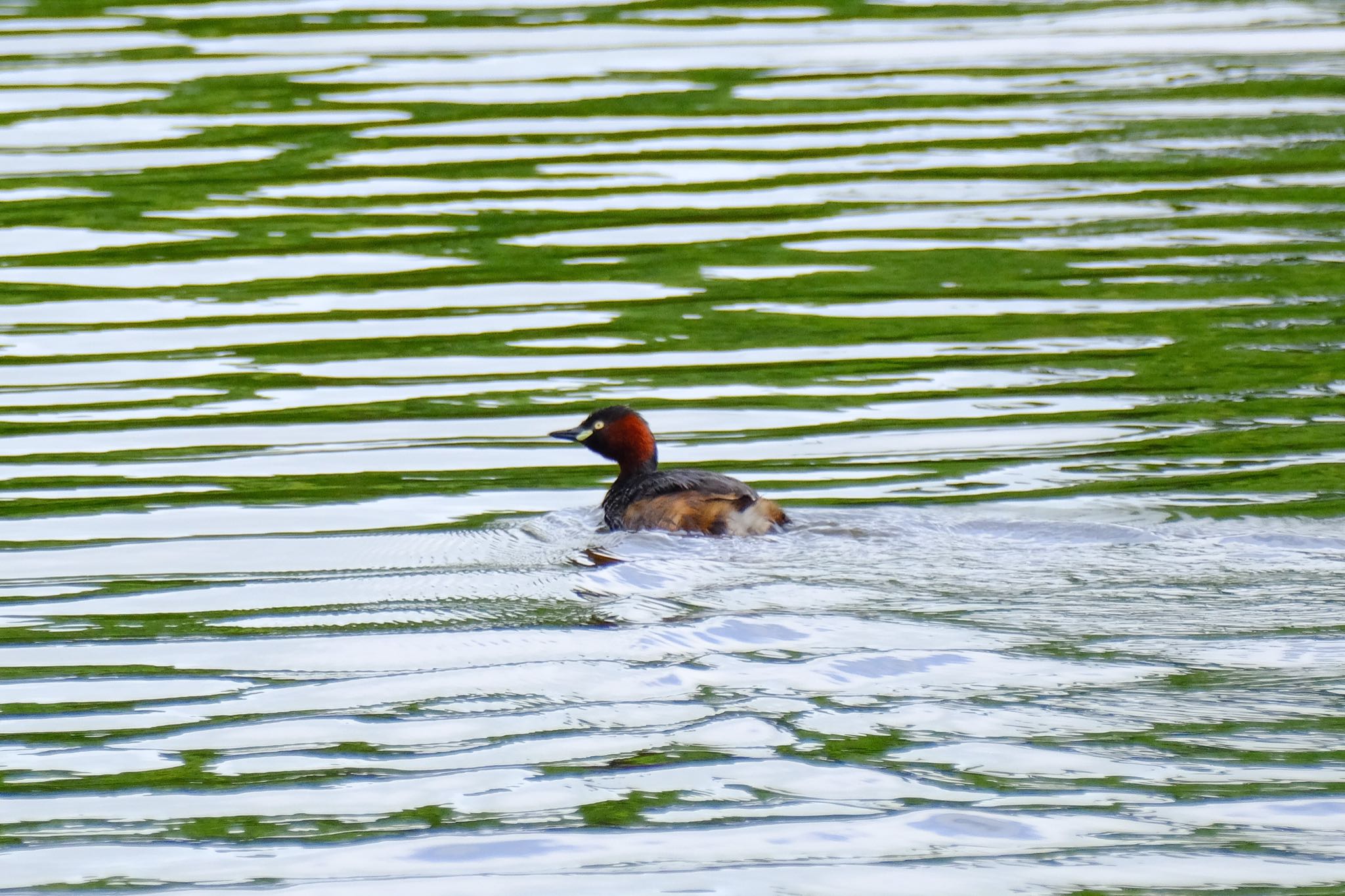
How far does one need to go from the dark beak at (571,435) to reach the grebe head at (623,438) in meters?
0.02

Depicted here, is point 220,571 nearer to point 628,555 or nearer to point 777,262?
point 628,555

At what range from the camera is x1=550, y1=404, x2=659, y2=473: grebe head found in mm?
8625

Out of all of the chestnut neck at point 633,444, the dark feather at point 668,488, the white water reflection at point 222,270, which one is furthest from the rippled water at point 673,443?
the chestnut neck at point 633,444

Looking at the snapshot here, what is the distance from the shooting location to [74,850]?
16.9 ft

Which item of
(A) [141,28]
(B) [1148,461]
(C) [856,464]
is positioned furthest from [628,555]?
(A) [141,28]

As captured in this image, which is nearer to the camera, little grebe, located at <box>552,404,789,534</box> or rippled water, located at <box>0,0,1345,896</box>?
rippled water, located at <box>0,0,1345,896</box>

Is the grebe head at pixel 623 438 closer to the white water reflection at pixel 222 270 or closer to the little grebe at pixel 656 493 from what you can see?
the little grebe at pixel 656 493

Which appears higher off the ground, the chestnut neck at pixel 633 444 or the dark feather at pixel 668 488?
the chestnut neck at pixel 633 444

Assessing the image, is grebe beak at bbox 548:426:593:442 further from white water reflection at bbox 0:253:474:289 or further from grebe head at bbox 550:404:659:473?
white water reflection at bbox 0:253:474:289

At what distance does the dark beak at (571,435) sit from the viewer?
28.7 feet

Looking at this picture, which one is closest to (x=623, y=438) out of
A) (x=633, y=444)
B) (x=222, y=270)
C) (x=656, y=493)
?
(x=633, y=444)

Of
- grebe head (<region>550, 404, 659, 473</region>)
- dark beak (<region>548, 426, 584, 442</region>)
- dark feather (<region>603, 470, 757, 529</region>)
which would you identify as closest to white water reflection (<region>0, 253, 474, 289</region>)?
dark beak (<region>548, 426, 584, 442</region>)

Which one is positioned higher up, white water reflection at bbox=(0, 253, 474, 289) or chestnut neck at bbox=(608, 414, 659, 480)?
white water reflection at bbox=(0, 253, 474, 289)

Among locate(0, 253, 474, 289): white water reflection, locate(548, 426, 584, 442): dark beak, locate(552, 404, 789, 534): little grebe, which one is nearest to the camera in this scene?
locate(552, 404, 789, 534): little grebe
